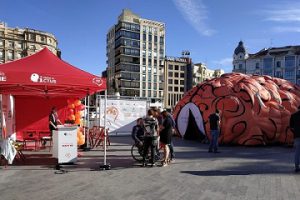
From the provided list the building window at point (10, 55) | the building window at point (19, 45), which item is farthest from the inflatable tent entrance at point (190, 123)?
the building window at point (19, 45)

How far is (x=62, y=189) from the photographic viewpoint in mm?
7629

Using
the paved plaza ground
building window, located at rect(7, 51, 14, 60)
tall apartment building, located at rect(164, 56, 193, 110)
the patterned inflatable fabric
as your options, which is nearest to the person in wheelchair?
the paved plaza ground

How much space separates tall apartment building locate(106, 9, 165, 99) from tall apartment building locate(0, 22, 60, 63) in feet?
68.5

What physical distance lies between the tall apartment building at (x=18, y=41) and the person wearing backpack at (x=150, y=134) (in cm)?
9595

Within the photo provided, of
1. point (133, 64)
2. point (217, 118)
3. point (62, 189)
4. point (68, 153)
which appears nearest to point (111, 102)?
point (217, 118)

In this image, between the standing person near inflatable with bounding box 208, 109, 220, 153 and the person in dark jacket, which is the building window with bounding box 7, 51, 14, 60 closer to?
the standing person near inflatable with bounding box 208, 109, 220, 153

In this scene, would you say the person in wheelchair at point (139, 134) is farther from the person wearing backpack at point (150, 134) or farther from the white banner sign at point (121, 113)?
the white banner sign at point (121, 113)

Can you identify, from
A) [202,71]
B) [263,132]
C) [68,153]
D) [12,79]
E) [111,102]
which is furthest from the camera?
[202,71]

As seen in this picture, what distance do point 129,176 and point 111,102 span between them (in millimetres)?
12656

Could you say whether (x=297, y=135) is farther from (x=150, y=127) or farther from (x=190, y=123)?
(x=190, y=123)

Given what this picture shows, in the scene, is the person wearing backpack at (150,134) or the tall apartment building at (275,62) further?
the tall apartment building at (275,62)

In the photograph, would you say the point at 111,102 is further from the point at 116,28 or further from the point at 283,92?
the point at 116,28

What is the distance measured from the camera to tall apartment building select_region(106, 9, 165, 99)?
100188 mm

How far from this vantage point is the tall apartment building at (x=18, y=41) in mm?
98188
